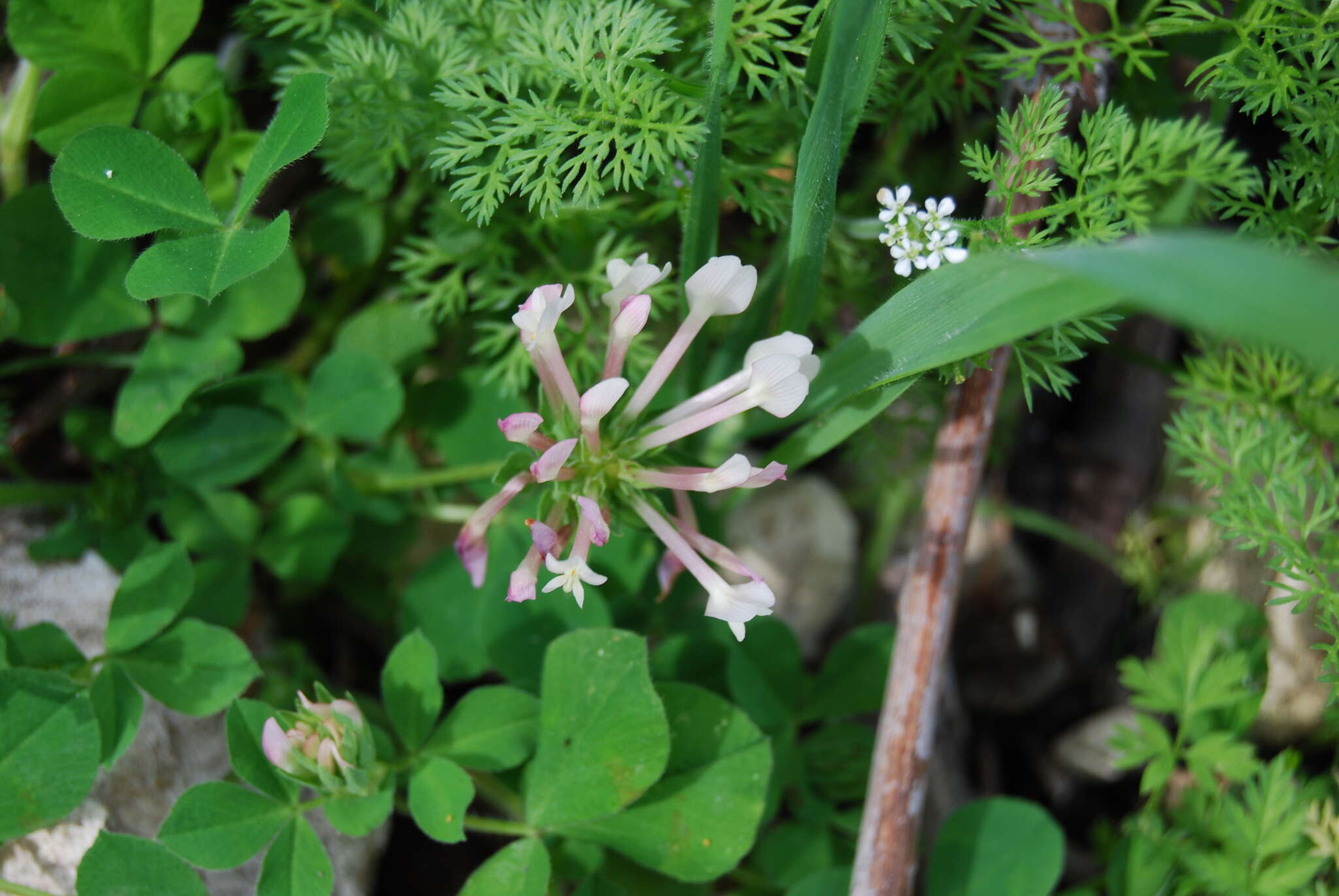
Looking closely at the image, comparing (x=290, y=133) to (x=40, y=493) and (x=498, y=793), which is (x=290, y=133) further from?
(x=498, y=793)

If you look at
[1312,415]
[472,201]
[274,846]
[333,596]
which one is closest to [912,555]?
[1312,415]

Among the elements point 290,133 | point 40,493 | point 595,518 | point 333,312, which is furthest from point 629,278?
point 40,493

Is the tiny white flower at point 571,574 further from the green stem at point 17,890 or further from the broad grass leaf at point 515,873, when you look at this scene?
the green stem at point 17,890

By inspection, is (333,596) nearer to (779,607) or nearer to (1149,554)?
(779,607)

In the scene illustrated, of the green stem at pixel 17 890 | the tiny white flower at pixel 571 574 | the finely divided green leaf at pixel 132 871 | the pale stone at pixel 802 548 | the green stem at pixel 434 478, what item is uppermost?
the tiny white flower at pixel 571 574

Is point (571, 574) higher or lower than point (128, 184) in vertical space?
lower

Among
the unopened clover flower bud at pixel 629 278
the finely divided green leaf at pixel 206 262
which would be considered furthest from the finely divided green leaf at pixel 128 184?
the unopened clover flower bud at pixel 629 278
